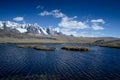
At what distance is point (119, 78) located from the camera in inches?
1254

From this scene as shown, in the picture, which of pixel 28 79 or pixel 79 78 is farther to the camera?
pixel 79 78

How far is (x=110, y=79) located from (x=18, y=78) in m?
17.2

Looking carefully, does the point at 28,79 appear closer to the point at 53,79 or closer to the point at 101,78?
the point at 53,79

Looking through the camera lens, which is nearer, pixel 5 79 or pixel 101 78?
pixel 5 79

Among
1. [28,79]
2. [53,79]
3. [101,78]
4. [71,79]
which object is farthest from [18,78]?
[101,78]

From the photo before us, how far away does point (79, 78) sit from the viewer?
30.9 metres

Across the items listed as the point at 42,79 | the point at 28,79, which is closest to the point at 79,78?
the point at 42,79

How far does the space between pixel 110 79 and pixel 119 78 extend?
2269 millimetres

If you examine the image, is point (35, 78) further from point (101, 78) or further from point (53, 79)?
point (101, 78)

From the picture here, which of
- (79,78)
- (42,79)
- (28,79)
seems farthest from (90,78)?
(28,79)

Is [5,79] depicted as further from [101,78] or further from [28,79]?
[101,78]

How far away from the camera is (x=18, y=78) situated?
2952cm

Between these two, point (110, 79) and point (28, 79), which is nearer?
point (28, 79)

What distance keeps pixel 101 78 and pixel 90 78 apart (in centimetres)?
216
